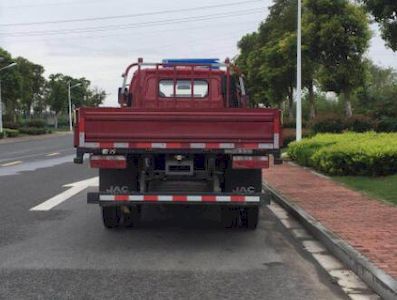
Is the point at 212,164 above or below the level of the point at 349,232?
above

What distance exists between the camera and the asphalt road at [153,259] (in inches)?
250

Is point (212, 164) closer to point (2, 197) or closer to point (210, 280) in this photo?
point (210, 280)

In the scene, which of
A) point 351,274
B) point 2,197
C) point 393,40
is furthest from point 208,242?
point 393,40

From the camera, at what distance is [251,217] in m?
9.62

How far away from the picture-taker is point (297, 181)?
15500 mm

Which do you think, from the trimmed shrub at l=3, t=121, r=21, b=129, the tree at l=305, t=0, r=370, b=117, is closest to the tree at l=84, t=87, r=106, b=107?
the trimmed shrub at l=3, t=121, r=21, b=129

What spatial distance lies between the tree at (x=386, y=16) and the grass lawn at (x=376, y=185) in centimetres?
509

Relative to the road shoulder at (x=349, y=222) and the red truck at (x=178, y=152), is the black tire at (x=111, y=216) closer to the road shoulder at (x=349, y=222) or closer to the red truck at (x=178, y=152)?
the red truck at (x=178, y=152)

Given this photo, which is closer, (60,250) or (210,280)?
(210,280)

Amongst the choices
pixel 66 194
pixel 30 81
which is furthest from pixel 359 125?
pixel 30 81

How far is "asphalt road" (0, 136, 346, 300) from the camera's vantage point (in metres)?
6.36

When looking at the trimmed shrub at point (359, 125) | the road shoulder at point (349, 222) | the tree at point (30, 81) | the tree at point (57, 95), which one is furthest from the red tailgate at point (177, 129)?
the tree at point (57, 95)

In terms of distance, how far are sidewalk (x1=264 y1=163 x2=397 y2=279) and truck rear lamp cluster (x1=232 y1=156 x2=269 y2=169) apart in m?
1.35

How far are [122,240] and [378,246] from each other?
3.33 meters
